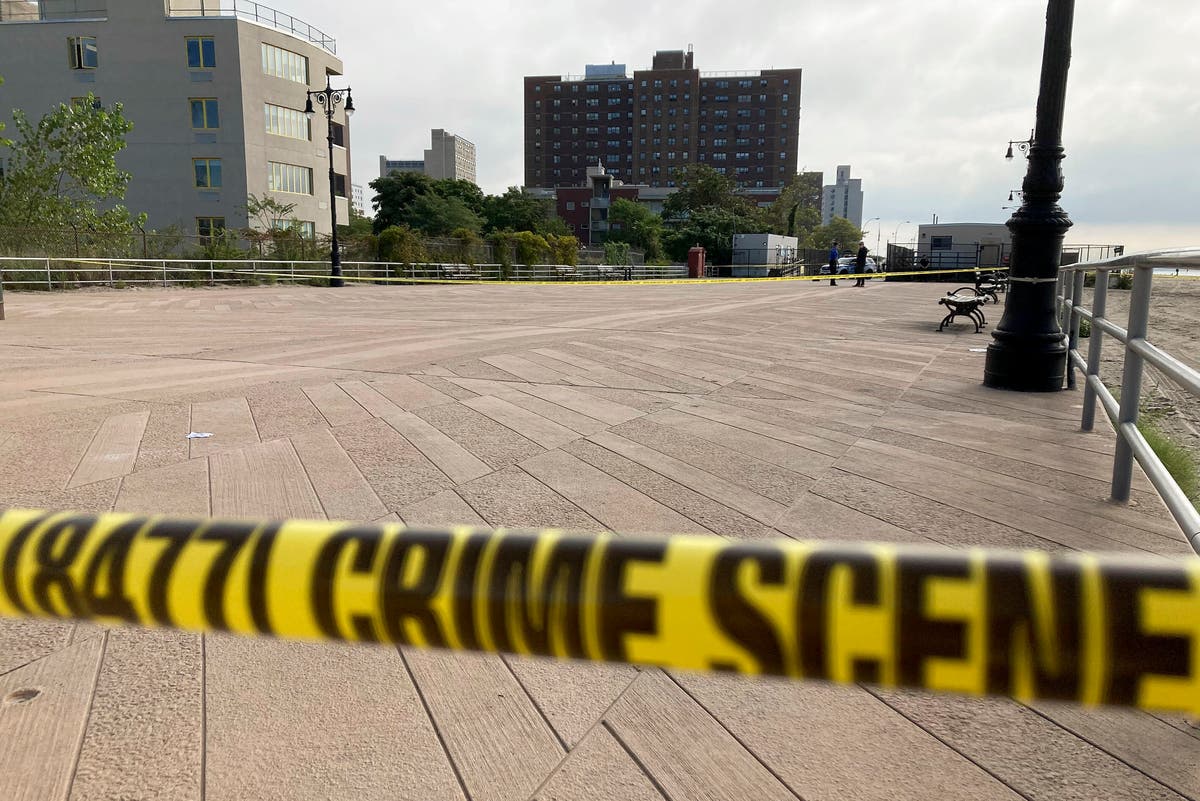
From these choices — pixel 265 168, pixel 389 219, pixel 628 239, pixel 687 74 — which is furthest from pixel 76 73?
pixel 687 74

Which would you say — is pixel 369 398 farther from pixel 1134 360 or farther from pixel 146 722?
pixel 1134 360

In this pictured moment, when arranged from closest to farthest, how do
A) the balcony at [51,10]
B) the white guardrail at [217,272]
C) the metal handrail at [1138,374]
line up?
the metal handrail at [1138,374], the white guardrail at [217,272], the balcony at [51,10]

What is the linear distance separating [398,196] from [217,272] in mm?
43562

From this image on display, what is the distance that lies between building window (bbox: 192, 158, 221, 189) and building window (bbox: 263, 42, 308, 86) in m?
5.70

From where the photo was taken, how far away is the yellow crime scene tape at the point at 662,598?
27.6 inches

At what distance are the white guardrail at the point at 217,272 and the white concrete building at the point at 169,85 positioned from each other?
14302mm

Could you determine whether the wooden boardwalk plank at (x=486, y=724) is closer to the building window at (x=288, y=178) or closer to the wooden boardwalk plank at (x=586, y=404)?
the wooden boardwalk plank at (x=586, y=404)

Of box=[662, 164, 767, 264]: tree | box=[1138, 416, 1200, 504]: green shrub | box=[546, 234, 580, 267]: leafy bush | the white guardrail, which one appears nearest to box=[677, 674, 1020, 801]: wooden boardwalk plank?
box=[1138, 416, 1200, 504]: green shrub

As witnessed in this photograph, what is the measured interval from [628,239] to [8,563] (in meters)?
99.7

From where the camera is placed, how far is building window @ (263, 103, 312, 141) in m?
44.1

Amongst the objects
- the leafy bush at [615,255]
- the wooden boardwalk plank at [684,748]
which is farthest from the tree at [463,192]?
the wooden boardwalk plank at [684,748]

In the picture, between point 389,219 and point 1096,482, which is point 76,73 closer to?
point 389,219

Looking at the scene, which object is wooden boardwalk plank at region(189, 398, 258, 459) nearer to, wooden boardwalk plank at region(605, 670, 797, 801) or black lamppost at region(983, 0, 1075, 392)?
wooden boardwalk plank at region(605, 670, 797, 801)

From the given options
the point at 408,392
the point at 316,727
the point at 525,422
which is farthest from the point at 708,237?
the point at 316,727
